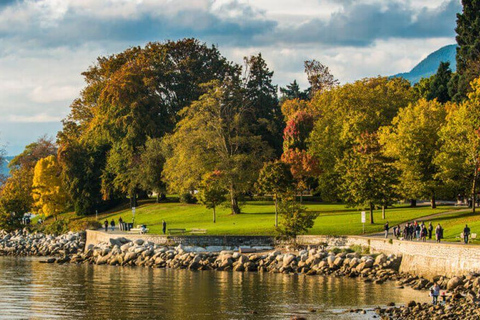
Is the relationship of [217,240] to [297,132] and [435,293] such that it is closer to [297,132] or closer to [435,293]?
[435,293]

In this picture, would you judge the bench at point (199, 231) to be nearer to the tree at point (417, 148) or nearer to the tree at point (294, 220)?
the tree at point (294, 220)

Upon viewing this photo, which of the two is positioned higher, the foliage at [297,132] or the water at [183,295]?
the foliage at [297,132]

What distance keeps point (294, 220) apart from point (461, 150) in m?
18.9

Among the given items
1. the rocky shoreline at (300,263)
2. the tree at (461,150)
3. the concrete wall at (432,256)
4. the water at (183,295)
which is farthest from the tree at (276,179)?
the water at (183,295)

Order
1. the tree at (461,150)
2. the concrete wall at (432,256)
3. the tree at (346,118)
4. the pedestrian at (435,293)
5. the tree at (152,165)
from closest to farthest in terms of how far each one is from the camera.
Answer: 1. the pedestrian at (435,293)
2. the concrete wall at (432,256)
3. the tree at (461,150)
4. the tree at (346,118)
5. the tree at (152,165)

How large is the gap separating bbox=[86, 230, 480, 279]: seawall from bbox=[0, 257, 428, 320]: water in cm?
325

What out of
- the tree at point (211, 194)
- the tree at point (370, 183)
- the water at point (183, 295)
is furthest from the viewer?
the tree at point (211, 194)

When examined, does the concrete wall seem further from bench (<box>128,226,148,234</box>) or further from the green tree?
the green tree

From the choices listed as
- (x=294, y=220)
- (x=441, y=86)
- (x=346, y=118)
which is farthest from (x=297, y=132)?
(x=294, y=220)

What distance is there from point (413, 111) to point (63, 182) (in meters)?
49.3

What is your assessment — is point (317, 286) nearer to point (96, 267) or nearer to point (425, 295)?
point (425, 295)

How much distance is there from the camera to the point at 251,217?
249ft

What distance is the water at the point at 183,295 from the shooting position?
35188 mm

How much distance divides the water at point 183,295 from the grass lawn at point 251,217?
1256 centimetres
